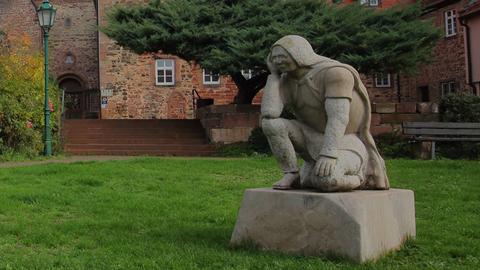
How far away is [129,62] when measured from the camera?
33.2 meters

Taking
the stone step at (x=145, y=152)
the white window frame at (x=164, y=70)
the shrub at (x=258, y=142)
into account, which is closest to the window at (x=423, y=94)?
the white window frame at (x=164, y=70)

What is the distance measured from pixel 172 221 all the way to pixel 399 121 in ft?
43.3

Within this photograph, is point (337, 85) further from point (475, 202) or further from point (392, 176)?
point (392, 176)

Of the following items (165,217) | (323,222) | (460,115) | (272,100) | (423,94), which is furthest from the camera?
(423,94)

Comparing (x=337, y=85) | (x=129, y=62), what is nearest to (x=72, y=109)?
(x=129, y=62)

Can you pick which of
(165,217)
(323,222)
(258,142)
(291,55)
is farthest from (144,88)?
(323,222)

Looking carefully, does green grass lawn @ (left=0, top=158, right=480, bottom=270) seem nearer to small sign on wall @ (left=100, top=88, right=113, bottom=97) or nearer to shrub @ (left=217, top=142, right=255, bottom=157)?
shrub @ (left=217, top=142, right=255, bottom=157)

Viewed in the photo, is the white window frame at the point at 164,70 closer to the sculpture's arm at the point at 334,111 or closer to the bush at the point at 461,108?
the bush at the point at 461,108

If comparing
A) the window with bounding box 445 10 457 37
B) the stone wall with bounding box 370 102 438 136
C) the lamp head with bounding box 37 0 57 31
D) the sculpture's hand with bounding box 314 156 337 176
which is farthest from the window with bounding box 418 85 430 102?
the sculpture's hand with bounding box 314 156 337 176

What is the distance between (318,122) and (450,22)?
2660cm

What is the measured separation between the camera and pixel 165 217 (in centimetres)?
680

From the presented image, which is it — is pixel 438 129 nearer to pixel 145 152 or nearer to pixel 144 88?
pixel 145 152

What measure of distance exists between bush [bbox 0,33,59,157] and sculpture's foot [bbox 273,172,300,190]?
1153cm

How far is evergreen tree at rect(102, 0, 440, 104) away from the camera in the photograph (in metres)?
17.7
